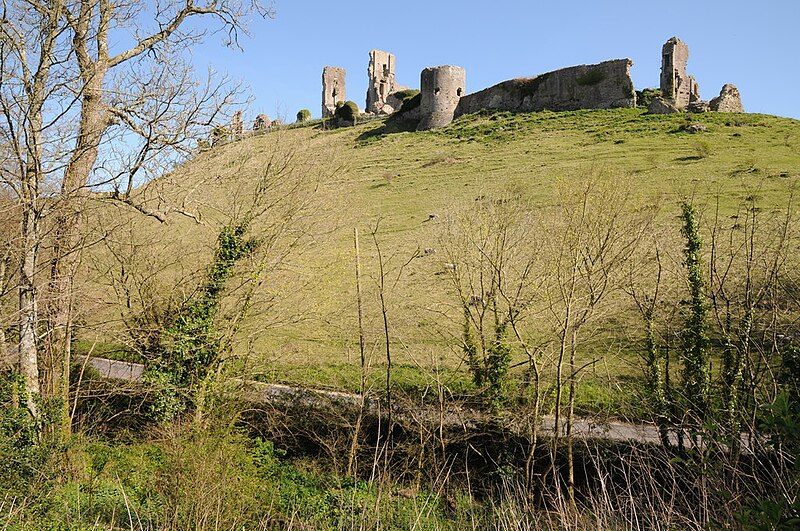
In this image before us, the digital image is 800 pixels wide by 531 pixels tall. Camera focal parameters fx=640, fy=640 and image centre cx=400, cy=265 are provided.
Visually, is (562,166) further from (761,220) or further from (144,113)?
(144,113)

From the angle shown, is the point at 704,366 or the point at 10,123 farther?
the point at 704,366

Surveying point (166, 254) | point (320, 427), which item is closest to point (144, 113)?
point (166, 254)

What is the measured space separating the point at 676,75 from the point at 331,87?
43021 millimetres

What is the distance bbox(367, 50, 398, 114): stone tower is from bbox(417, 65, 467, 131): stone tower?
22.5 meters

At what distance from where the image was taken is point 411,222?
1091 inches

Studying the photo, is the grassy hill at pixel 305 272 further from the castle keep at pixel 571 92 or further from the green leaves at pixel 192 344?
the castle keep at pixel 571 92

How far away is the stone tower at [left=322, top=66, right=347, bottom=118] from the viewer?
249 feet

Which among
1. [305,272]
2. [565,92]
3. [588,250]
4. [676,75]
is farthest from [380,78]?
[588,250]

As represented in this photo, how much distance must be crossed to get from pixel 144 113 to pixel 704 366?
1157 cm

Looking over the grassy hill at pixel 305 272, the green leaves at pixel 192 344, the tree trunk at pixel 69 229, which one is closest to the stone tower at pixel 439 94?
the grassy hill at pixel 305 272

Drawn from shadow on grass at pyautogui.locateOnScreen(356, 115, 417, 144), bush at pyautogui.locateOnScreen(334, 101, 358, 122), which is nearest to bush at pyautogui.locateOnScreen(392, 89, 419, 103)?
bush at pyautogui.locateOnScreen(334, 101, 358, 122)

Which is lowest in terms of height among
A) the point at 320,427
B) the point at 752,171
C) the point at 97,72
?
the point at 320,427

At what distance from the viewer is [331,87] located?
3002 inches

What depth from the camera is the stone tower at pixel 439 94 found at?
1992 inches
